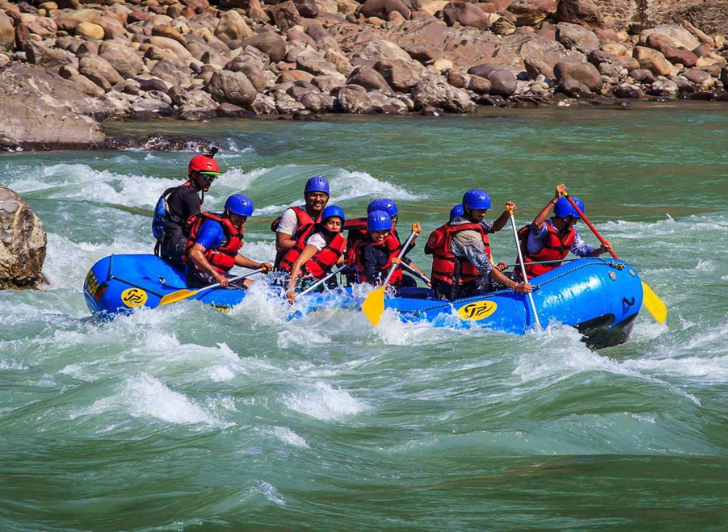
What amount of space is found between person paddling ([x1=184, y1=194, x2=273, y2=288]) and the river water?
40 cm

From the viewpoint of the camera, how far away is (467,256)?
7508 millimetres

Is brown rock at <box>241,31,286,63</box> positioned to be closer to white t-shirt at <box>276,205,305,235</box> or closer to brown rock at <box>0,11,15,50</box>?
brown rock at <box>0,11,15,50</box>

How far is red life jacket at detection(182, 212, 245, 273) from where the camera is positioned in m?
7.98

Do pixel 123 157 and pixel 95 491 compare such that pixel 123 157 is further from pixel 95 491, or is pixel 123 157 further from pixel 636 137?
pixel 95 491

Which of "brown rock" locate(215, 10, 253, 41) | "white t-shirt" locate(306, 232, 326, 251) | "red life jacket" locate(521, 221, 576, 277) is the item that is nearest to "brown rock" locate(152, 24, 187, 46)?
"brown rock" locate(215, 10, 253, 41)

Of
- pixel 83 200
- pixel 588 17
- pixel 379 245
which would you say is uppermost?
pixel 588 17

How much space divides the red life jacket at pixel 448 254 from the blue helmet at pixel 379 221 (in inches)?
14.6

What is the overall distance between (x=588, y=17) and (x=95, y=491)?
33.8 meters

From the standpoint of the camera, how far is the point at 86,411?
5.66 metres

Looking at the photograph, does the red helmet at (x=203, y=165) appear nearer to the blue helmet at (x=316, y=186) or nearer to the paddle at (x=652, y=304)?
the blue helmet at (x=316, y=186)

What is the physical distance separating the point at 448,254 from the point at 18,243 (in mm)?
4231

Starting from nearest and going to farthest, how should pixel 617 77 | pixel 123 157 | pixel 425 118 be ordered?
1. pixel 123 157
2. pixel 425 118
3. pixel 617 77

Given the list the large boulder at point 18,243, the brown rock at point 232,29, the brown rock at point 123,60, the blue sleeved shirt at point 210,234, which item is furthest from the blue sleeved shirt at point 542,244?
the brown rock at point 232,29

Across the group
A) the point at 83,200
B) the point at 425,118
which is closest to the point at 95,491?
the point at 83,200
